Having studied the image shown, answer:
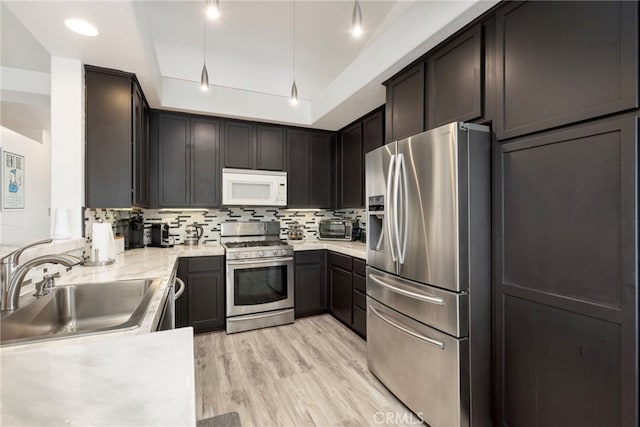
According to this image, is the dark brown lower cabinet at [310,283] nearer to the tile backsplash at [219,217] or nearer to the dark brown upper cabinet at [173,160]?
the tile backsplash at [219,217]

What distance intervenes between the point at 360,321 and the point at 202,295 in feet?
5.54

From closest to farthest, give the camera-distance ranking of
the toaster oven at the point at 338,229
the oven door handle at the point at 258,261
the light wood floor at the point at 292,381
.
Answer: the light wood floor at the point at 292,381 → the oven door handle at the point at 258,261 → the toaster oven at the point at 338,229

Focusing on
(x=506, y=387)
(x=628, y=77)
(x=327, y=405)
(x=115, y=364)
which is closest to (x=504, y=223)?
(x=628, y=77)

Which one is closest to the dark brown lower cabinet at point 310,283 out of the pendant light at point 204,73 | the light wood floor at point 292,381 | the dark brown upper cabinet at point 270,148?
the light wood floor at point 292,381

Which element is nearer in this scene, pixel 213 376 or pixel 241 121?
pixel 213 376

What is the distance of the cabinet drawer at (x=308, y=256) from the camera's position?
135 inches

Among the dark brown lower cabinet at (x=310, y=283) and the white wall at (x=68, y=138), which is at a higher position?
the white wall at (x=68, y=138)

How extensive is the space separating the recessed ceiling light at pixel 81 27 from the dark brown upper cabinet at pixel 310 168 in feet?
7.19

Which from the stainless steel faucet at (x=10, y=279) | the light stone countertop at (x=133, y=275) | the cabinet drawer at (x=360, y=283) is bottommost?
the cabinet drawer at (x=360, y=283)

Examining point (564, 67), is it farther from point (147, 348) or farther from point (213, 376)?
point (213, 376)

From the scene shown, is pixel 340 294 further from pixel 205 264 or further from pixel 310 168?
pixel 310 168

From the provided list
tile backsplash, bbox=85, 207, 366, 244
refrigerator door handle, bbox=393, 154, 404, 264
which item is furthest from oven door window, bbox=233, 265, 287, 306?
refrigerator door handle, bbox=393, 154, 404, 264

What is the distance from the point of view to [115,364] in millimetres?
774

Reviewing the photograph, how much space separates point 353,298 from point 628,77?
8.34ft
